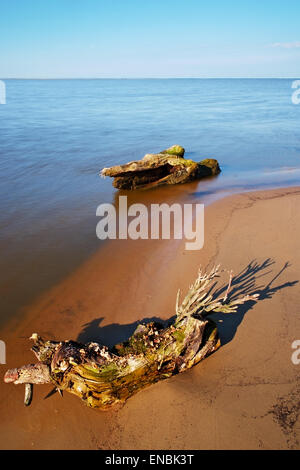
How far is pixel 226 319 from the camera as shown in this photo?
5059 mm

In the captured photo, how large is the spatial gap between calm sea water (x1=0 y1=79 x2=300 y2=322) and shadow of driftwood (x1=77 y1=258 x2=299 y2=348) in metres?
1.65

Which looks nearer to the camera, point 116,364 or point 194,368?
point 116,364

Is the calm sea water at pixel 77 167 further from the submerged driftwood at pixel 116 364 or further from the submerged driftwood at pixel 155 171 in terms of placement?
the submerged driftwood at pixel 116 364

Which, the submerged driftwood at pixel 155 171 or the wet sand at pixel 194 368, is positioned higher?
the submerged driftwood at pixel 155 171

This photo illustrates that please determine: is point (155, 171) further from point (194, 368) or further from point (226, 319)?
point (194, 368)

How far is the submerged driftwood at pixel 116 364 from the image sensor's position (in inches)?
144

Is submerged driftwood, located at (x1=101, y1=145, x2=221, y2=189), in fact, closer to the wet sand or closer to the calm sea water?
the calm sea water

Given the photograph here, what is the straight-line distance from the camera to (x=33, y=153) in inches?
666

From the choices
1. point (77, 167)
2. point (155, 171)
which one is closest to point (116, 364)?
point (155, 171)

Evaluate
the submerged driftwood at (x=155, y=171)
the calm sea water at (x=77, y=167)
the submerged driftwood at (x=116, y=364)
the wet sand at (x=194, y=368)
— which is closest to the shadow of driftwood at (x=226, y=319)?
the wet sand at (x=194, y=368)

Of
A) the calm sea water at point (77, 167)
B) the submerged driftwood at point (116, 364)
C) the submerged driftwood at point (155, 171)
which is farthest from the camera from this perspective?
the submerged driftwood at point (155, 171)

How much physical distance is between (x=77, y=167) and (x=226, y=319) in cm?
1196

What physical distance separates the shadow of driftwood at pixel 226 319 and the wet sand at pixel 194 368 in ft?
0.06

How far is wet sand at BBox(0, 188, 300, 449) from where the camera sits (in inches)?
140
